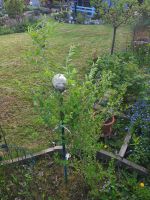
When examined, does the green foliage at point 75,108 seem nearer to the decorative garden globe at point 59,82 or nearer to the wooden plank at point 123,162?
the decorative garden globe at point 59,82

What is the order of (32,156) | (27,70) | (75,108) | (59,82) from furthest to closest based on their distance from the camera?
(27,70)
(32,156)
(75,108)
(59,82)

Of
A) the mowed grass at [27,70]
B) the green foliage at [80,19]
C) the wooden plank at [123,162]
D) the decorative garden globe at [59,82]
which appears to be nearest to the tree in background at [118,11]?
the mowed grass at [27,70]

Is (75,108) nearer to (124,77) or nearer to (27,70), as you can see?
(124,77)

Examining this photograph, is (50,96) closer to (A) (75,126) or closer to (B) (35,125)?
(A) (75,126)

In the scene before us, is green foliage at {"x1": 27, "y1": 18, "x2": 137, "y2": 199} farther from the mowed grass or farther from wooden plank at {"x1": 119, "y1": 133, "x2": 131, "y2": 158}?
wooden plank at {"x1": 119, "y1": 133, "x2": 131, "y2": 158}

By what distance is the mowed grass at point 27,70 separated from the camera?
5234 mm

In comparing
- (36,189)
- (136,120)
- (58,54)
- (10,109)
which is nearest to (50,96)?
(36,189)

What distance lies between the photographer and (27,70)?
820 cm

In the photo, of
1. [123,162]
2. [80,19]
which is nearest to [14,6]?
[80,19]

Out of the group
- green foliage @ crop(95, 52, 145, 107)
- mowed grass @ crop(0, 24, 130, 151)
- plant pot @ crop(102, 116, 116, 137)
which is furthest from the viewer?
green foliage @ crop(95, 52, 145, 107)

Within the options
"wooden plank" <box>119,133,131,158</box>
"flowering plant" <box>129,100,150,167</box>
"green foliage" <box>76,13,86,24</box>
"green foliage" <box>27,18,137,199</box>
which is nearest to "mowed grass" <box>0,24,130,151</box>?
"green foliage" <box>27,18,137,199</box>

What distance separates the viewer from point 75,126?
10.7ft

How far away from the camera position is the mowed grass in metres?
5.23

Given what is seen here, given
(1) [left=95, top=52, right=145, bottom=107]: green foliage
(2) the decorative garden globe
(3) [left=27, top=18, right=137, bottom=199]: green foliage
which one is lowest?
(1) [left=95, top=52, right=145, bottom=107]: green foliage
